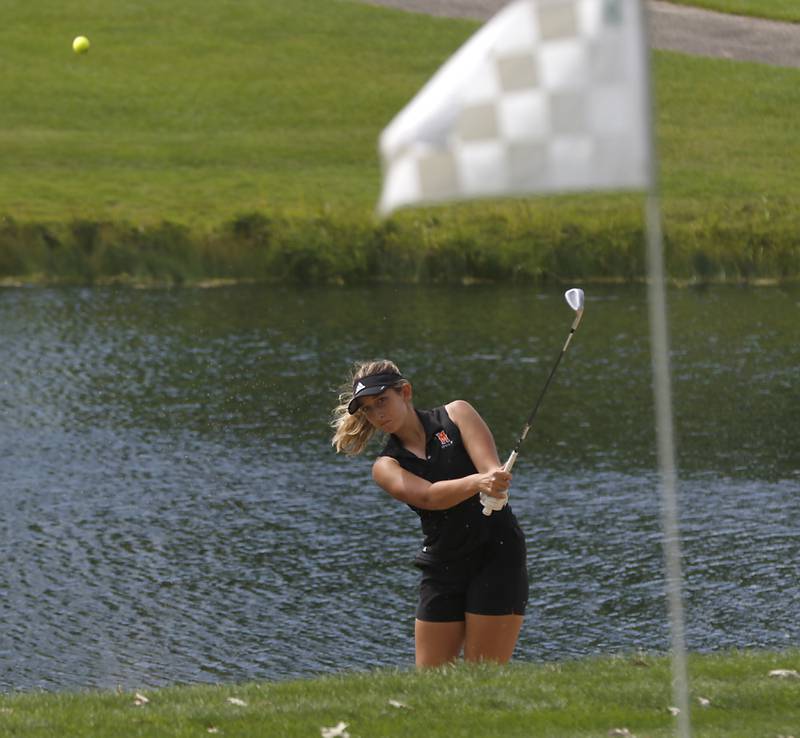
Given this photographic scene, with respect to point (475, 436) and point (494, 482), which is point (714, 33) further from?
point (494, 482)

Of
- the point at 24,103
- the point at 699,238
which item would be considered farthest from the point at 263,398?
the point at 24,103

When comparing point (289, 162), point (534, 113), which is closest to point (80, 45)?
point (289, 162)

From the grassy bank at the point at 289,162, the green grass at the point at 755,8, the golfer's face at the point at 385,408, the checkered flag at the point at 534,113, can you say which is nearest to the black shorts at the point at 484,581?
the golfer's face at the point at 385,408

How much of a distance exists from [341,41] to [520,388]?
23.9 meters

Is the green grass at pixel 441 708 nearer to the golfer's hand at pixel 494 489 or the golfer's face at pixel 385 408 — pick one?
the golfer's hand at pixel 494 489

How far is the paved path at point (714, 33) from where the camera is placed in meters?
43.3

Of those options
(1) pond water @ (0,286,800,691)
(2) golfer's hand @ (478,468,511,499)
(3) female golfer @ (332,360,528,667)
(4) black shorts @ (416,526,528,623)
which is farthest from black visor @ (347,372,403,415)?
(1) pond water @ (0,286,800,691)

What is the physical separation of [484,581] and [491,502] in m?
0.60

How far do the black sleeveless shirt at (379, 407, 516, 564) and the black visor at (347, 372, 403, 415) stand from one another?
0.88 feet

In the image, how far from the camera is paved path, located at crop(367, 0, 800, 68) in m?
43.3

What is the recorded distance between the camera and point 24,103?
41750 mm

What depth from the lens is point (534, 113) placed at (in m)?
6.89

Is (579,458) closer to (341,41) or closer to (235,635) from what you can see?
(235,635)

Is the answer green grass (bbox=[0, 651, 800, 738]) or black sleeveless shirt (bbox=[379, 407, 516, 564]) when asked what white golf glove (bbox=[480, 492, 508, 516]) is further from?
green grass (bbox=[0, 651, 800, 738])
